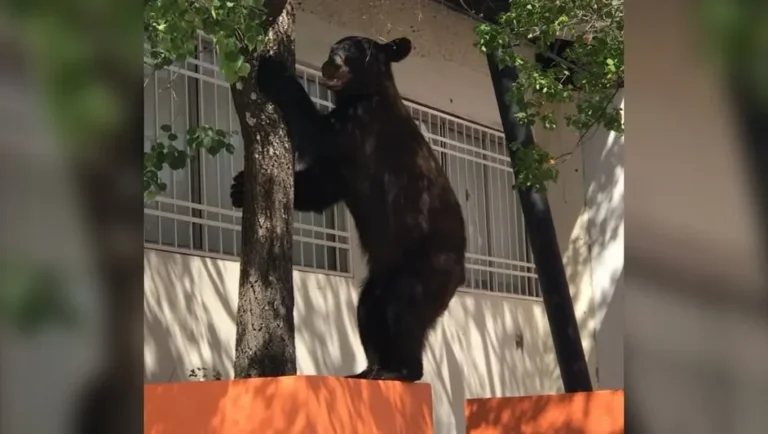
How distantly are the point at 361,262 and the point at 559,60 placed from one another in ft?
6.10

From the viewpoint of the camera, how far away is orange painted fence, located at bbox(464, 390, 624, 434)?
429 cm

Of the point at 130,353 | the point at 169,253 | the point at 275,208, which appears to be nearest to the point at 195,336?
the point at 169,253

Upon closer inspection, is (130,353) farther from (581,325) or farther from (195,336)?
(581,325)

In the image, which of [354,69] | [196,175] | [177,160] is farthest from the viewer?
[196,175]

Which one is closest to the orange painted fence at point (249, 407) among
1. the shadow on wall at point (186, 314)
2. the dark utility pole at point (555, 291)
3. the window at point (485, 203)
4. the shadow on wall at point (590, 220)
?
the shadow on wall at point (186, 314)

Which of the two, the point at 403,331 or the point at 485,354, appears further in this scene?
the point at 485,354

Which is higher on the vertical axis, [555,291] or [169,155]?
[555,291]

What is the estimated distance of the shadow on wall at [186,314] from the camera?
4547 mm

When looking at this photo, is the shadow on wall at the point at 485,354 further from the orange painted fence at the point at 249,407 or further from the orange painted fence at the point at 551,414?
the orange painted fence at the point at 249,407

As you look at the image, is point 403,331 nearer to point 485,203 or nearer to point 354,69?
point 354,69

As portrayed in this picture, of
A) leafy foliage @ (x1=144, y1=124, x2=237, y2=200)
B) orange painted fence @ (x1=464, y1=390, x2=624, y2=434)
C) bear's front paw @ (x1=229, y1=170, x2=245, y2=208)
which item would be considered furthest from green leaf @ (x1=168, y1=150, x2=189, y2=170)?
orange painted fence @ (x1=464, y1=390, x2=624, y2=434)

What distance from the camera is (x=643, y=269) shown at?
3.10ft

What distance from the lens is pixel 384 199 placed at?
412 cm

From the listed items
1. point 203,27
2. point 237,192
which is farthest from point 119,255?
point 237,192
